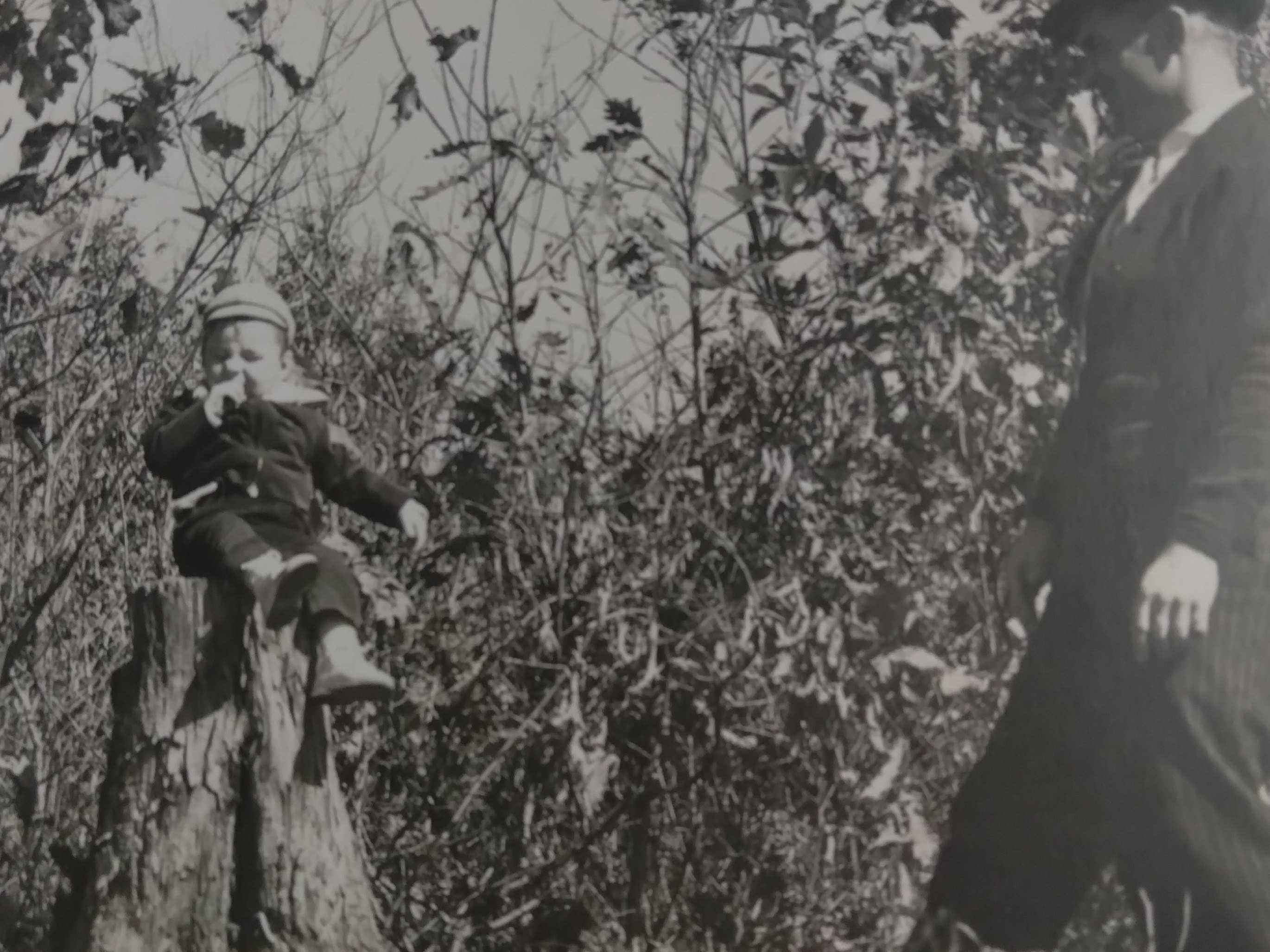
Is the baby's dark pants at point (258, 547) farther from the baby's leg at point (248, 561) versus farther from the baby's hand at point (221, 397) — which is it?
the baby's hand at point (221, 397)

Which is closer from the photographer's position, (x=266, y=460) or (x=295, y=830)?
(x=295, y=830)

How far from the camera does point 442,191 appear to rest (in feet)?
5.85

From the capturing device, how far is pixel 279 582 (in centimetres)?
144

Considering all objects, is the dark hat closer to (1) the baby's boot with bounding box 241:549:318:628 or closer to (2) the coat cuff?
(2) the coat cuff

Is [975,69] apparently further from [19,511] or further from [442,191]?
[19,511]

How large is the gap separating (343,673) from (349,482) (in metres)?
0.25

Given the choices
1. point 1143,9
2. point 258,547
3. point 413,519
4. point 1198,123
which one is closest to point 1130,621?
point 1198,123

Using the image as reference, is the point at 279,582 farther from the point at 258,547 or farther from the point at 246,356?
the point at 246,356

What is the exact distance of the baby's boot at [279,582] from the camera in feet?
4.70

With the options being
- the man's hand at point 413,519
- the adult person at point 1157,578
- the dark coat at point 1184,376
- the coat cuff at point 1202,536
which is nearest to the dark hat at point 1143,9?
the adult person at point 1157,578

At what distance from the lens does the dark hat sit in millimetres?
1381

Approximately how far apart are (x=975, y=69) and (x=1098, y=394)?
517 millimetres

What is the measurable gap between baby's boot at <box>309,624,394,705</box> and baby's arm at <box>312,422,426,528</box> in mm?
165

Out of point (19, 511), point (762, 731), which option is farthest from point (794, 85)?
point (19, 511)
